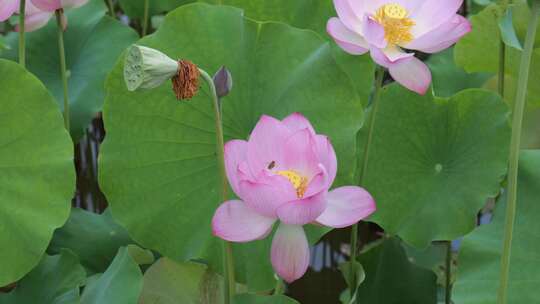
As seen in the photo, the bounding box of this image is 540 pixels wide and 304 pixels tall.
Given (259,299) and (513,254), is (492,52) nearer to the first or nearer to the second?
(513,254)

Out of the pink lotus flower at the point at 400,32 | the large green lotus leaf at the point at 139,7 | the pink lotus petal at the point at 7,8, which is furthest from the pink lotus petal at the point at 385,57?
the large green lotus leaf at the point at 139,7

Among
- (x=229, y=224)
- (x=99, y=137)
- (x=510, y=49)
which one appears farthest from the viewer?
(x=99, y=137)

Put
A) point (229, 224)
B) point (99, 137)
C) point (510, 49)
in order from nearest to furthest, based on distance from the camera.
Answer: point (229, 224)
point (510, 49)
point (99, 137)

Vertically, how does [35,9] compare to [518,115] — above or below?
below

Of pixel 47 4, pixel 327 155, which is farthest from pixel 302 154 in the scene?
pixel 47 4

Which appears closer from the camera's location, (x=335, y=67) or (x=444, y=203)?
(x=335, y=67)

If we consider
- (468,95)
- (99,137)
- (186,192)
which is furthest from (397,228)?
(99,137)

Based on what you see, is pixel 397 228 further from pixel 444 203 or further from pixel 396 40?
pixel 396 40

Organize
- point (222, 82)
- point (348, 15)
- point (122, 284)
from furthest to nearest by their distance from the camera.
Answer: point (348, 15)
point (122, 284)
point (222, 82)
